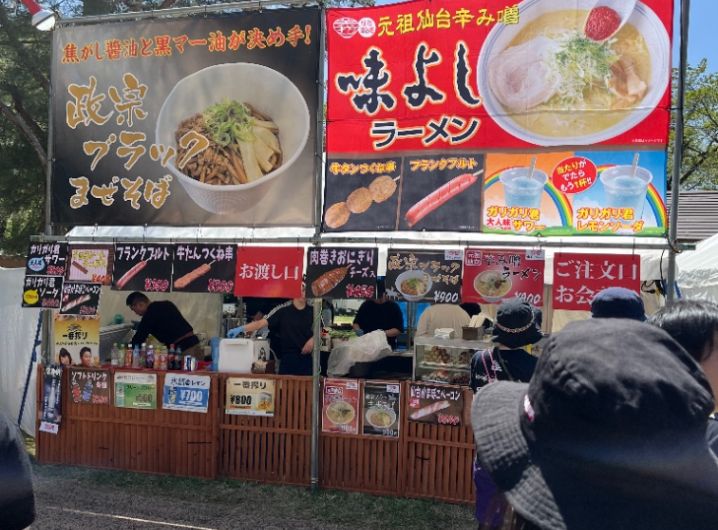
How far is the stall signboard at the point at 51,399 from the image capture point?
747 centimetres

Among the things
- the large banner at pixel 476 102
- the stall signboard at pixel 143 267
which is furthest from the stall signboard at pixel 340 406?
the stall signboard at pixel 143 267

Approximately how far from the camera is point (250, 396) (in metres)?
7.00

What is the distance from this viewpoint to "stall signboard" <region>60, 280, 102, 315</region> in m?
7.25

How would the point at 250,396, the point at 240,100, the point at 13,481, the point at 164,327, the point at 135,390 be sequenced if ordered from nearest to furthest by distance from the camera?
1. the point at 13,481
2. the point at 240,100
3. the point at 250,396
4. the point at 135,390
5. the point at 164,327

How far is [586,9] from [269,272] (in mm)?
3884

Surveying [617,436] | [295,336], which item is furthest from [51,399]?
[617,436]

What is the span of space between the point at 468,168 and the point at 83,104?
443cm

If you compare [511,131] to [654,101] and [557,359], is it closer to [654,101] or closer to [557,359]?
[654,101]

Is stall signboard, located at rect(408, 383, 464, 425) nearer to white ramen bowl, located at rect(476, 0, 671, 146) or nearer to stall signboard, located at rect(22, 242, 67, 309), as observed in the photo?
white ramen bowl, located at rect(476, 0, 671, 146)

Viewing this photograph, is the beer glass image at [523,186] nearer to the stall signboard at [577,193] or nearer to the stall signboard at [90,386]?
the stall signboard at [577,193]

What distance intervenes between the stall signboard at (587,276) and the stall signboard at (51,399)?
552 centimetres

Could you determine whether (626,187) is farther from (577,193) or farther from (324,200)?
(324,200)

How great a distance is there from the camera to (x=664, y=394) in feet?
3.74

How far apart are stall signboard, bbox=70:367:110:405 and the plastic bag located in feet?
8.24
